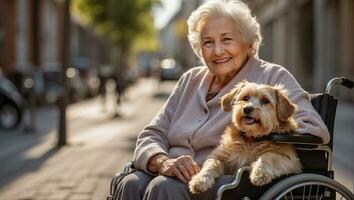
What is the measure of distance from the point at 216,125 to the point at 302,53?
106 ft

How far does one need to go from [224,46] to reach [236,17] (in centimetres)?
19

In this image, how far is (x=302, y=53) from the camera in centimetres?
3628

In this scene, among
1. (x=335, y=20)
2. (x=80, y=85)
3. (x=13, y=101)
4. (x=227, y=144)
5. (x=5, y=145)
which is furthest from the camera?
(x=80, y=85)

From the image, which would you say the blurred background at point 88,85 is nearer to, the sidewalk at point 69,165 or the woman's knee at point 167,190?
the sidewalk at point 69,165

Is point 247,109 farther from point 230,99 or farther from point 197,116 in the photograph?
point 197,116

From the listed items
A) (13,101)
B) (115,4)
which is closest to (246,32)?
(13,101)

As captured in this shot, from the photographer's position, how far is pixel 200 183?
395 cm

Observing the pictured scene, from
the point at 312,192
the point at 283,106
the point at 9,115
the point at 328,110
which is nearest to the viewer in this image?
the point at 283,106

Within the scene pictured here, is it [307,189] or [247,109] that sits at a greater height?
[247,109]

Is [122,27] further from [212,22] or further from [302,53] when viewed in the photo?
[212,22]

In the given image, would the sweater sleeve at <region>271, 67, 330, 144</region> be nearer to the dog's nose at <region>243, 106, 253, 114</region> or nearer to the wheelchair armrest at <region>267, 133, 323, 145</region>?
the wheelchair armrest at <region>267, 133, 323, 145</region>

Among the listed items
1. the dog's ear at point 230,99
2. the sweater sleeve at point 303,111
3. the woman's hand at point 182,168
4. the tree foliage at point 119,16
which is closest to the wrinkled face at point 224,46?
the sweater sleeve at point 303,111

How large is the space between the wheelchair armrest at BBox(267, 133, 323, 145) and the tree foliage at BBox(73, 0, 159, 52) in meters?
37.4

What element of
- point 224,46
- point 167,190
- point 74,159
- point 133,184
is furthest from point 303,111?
point 74,159
